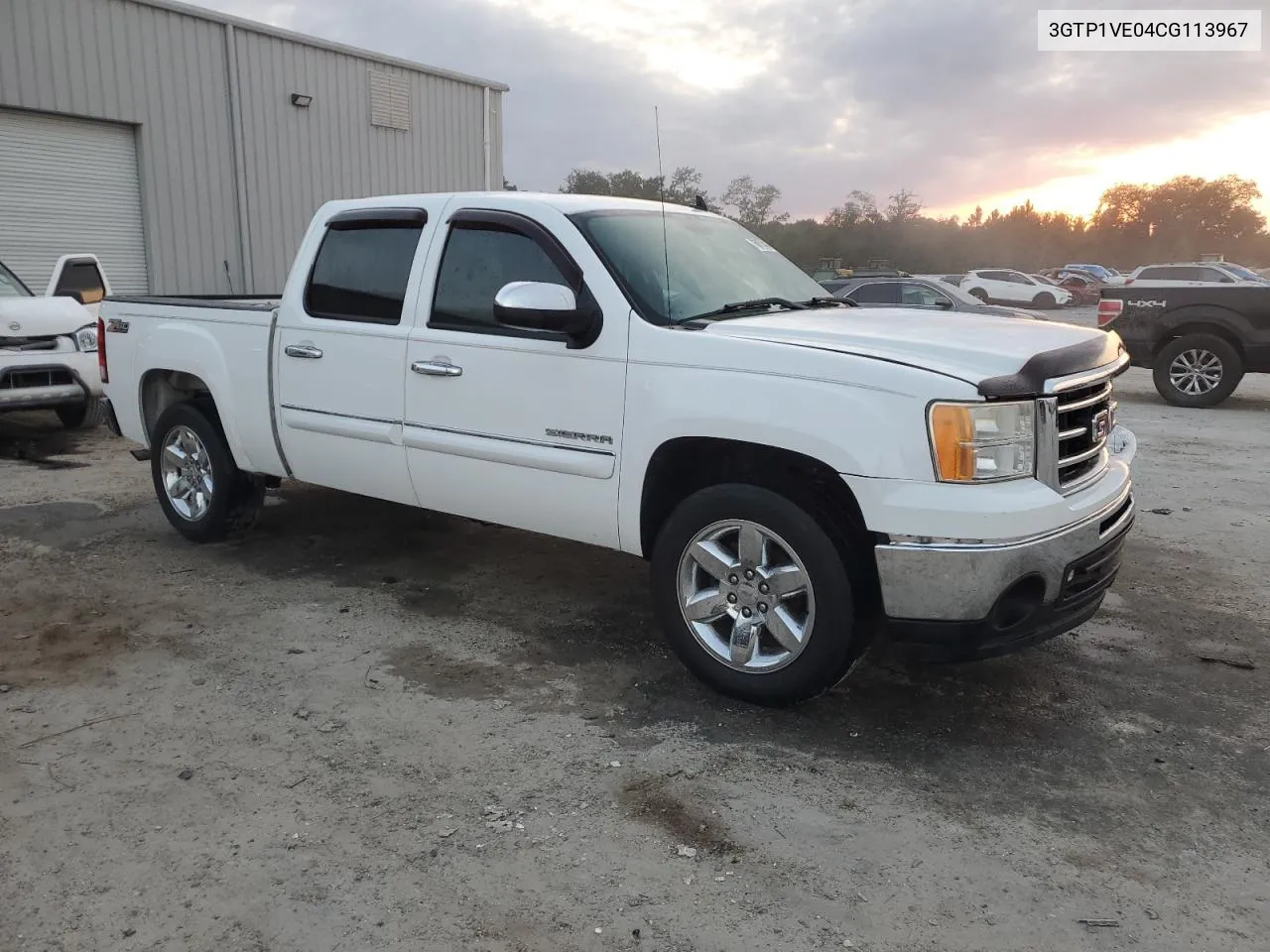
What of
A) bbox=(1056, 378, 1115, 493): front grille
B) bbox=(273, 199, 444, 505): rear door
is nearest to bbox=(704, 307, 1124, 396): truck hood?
bbox=(1056, 378, 1115, 493): front grille

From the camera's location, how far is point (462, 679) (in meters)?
4.06

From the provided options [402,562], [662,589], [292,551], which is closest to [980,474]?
[662,589]

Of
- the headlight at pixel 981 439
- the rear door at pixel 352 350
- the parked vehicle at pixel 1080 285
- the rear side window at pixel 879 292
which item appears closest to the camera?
the headlight at pixel 981 439

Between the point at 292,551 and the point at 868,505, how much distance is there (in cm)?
375

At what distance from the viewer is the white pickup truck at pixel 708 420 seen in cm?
328

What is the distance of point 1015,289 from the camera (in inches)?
1364

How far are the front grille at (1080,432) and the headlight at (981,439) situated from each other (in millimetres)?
198

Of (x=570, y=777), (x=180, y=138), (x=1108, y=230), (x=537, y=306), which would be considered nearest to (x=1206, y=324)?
(x=537, y=306)

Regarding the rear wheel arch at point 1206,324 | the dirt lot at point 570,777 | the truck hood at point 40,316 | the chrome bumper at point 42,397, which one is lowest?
the dirt lot at point 570,777

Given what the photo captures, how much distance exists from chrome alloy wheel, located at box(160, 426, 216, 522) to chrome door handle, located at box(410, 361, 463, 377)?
1.93m

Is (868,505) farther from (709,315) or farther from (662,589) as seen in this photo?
(709,315)

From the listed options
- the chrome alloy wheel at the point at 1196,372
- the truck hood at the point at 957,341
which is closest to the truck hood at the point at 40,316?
the truck hood at the point at 957,341

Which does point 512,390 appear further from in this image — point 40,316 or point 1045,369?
point 40,316

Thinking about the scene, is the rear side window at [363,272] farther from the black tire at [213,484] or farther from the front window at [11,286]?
the front window at [11,286]
